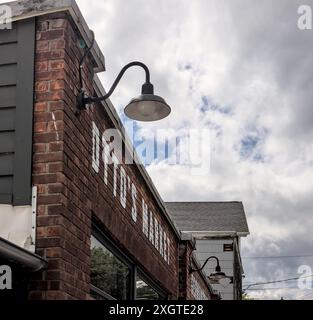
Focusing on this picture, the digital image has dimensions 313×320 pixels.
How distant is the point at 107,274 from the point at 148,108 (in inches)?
104

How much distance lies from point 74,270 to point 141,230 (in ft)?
12.6

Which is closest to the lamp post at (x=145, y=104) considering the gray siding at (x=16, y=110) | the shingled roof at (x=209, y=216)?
the gray siding at (x=16, y=110)

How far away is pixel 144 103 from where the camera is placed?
6766 millimetres

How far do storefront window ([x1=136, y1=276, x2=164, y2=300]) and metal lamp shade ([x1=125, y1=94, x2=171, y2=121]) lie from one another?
3.98 m

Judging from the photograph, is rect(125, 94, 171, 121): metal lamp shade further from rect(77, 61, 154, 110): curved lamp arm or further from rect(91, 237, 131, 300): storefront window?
rect(91, 237, 131, 300): storefront window

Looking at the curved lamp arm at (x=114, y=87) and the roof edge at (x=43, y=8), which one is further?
the curved lamp arm at (x=114, y=87)

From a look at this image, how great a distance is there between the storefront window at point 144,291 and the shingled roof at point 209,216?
20.4 m

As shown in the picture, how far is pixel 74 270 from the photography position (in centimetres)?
612

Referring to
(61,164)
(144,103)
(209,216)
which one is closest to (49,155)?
(61,164)

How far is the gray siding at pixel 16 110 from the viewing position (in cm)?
609

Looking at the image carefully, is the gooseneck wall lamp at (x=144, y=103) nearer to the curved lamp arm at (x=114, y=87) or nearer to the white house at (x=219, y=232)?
the curved lamp arm at (x=114, y=87)

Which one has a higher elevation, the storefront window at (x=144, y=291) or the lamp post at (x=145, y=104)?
the lamp post at (x=145, y=104)
